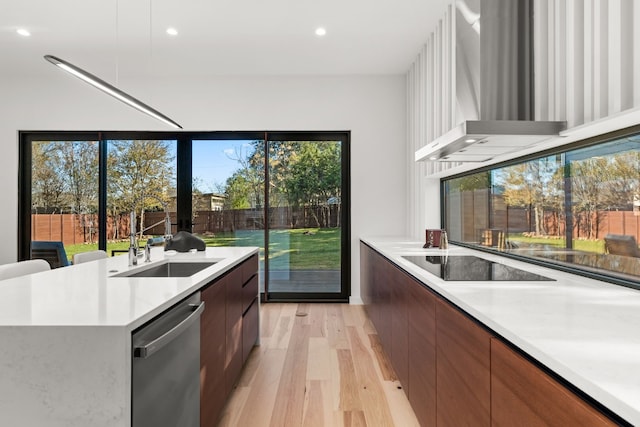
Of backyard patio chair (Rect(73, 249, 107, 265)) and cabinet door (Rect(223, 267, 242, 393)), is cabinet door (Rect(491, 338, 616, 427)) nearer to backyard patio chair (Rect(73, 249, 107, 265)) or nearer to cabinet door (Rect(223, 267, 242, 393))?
cabinet door (Rect(223, 267, 242, 393))

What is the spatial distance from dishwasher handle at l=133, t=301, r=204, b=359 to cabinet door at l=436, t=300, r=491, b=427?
1001 mm

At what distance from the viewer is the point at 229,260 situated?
2.32 metres

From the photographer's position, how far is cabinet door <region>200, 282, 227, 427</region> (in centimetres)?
162

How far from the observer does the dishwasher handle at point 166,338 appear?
1047 millimetres

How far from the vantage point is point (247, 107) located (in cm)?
458

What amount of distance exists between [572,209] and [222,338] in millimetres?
2074

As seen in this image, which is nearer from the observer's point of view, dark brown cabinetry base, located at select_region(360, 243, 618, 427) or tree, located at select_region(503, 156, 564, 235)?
dark brown cabinetry base, located at select_region(360, 243, 618, 427)

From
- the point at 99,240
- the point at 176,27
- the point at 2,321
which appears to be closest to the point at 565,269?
the point at 2,321

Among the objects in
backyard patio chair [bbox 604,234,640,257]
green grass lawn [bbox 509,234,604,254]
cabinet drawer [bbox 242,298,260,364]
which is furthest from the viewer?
cabinet drawer [bbox 242,298,260,364]

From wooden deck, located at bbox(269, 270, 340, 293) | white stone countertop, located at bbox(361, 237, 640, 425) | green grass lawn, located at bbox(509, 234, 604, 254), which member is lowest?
wooden deck, located at bbox(269, 270, 340, 293)

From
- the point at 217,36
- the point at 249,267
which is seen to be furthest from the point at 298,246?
the point at 217,36

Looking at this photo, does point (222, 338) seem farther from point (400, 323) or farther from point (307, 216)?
point (307, 216)

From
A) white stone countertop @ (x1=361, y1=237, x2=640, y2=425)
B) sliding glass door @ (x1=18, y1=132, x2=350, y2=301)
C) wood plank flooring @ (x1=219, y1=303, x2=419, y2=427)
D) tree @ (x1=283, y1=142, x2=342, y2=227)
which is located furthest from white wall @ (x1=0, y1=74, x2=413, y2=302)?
white stone countertop @ (x1=361, y1=237, x2=640, y2=425)

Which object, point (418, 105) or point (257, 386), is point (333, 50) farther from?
point (257, 386)
